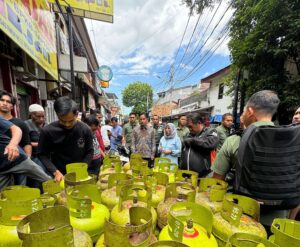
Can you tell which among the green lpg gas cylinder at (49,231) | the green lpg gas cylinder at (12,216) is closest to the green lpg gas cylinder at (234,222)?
the green lpg gas cylinder at (49,231)

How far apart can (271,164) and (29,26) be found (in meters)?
4.05

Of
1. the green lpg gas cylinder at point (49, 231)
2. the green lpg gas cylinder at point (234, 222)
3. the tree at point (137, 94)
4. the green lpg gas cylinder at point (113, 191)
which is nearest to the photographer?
the green lpg gas cylinder at point (49, 231)

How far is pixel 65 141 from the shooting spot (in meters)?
2.05

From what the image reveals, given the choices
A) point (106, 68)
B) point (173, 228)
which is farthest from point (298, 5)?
point (106, 68)

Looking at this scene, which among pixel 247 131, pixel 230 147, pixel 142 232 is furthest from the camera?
pixel 230 147

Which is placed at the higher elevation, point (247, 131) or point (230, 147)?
point (247, 131)

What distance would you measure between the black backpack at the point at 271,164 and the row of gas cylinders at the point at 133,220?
0.95ft

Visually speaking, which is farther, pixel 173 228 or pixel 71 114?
pixel 71 114

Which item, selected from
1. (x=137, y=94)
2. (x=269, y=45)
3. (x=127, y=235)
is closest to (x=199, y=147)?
(x=127, y=235)

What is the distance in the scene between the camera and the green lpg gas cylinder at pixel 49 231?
23.9 inches

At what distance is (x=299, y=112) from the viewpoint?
287 cm

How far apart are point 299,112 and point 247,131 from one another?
219cm

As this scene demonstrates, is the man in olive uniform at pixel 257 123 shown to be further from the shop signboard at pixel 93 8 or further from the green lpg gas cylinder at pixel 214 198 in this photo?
the shop signboard at pixel 93 8

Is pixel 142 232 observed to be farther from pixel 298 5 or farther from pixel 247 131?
pixel 298 5
